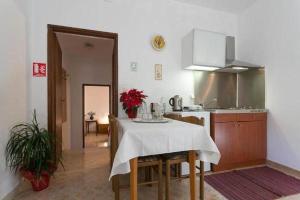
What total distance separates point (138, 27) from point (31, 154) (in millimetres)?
2163

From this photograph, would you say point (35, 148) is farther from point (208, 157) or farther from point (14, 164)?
point (208, 157)

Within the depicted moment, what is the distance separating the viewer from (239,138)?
8.26 feet

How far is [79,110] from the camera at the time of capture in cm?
513

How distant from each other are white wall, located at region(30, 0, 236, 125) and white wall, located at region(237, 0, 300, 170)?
2.33 feet

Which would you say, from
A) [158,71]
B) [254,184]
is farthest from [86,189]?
[254,184]

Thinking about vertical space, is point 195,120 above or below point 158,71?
below

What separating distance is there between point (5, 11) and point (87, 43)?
2.25m

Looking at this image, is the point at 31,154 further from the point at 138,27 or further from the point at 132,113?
the point at 138,27

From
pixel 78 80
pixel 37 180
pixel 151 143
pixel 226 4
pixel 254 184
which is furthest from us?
pixel 78 80

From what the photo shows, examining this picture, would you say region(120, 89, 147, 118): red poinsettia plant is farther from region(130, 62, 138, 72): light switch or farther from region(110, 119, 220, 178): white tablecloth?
region(110, 119, 220, 178): white tablecloth

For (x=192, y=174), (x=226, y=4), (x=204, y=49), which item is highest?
(x=226, y=4)

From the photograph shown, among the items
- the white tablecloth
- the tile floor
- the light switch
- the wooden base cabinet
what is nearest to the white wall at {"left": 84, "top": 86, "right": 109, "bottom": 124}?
the tile floor

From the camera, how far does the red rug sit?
184 centimetres

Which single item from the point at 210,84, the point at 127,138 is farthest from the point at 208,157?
the point at 210,84
